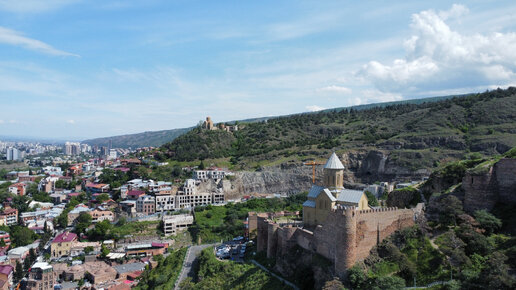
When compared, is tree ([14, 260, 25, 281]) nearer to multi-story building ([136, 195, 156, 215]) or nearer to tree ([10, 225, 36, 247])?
tree ([10, 225, 36, 247])

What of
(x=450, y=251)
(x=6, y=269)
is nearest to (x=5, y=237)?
(x=6, y=269)

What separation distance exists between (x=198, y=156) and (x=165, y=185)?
61.8ft

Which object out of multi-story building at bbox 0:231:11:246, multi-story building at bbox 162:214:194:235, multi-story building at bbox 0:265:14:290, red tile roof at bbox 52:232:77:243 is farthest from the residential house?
multi-story building at bbox 162:214:194:235

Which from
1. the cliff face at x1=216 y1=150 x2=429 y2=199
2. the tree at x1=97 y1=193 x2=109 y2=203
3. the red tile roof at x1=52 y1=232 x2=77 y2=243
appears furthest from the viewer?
the cliff face at x1=216 y1=150 x2=429 y2=199

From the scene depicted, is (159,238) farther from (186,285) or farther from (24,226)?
(24,226)

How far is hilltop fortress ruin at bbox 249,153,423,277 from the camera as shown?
820 inches

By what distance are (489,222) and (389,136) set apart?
182 ft

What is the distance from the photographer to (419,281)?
64.4 ft

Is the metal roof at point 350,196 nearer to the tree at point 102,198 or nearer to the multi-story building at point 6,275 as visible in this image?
the multi-story building at point 6,275

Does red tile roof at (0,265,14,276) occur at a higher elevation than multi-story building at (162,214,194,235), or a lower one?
lower

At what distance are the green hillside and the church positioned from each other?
3745 centimetres

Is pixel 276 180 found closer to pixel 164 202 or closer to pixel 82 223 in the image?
pixel 164 202

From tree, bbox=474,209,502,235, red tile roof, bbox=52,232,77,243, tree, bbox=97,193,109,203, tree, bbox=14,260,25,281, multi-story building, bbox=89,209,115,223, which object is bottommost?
tree, bbox=14,260,25,281

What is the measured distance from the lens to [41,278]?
39.7 m
